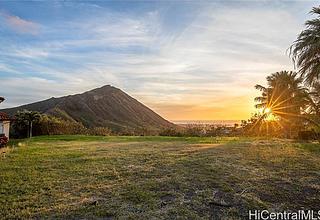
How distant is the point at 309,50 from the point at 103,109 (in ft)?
200

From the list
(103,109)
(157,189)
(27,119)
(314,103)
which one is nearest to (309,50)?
(314,103)

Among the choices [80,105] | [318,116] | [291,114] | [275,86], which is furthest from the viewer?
[80,105]

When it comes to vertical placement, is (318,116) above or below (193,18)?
below

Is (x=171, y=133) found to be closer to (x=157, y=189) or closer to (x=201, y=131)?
(x=201, y=131)

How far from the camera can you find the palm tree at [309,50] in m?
11.3

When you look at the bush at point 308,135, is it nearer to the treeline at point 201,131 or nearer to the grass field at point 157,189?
the treeline at point 201,131

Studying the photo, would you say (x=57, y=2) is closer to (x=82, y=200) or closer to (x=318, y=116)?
(x=82, y=200)

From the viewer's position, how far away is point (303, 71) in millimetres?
11977

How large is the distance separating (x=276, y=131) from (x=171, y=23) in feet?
55.9

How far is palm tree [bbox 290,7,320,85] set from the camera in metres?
11.3

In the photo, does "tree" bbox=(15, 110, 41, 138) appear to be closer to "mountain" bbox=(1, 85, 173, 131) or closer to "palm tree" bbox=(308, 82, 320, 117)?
"palm tree" bbox=(308, 82, 320, 117)

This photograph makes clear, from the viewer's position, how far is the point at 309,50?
11.4 metres

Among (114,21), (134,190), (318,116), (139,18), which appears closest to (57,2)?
(114,21)

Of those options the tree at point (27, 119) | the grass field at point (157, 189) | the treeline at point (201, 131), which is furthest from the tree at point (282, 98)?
the tree at point (27, 119)
